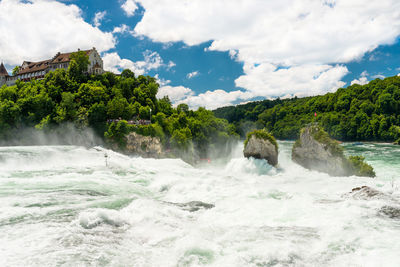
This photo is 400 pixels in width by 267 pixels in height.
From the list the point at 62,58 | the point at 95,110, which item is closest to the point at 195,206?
the point at 95,110

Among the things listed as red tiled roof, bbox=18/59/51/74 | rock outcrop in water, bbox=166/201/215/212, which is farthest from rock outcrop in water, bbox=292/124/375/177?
red tiled roof, bbox=18/59/51/74

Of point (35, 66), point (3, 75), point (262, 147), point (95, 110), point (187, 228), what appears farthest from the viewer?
point (35, 66)

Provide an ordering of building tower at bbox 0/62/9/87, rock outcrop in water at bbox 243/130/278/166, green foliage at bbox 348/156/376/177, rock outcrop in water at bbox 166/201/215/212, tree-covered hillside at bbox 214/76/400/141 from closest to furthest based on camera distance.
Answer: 1. rock outcrop in water at bbox 166/201/215/212
2. green foliage at bbox 348/156/376/177
3. rock outcrop in water at bbox 243/130/278/166
4. building tower at bbox 0/62/9/87
5. tree-covered hillside at bbox 214/76/400/141

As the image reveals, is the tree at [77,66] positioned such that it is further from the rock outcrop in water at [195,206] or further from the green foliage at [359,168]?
the green foliage at [359,168]

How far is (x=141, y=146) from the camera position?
43.3m

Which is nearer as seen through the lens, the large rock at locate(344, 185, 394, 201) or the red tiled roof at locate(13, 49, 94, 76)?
the large rock at locate(344, 185, 394, 201)

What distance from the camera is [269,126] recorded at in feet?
482

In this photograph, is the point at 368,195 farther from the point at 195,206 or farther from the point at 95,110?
the point at 95,110

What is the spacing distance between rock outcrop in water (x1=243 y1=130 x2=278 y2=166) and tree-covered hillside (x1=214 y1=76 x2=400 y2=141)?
73.9m

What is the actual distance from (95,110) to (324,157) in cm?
3892

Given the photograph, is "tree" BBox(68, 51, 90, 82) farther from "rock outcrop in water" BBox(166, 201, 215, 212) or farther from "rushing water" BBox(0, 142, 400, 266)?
"rock outcrop in water" BBox(166, 201, 215, 212)

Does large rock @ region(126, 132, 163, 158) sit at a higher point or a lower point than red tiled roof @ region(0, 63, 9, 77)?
lower

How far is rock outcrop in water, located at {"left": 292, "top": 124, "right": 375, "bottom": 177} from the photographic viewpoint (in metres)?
28.0

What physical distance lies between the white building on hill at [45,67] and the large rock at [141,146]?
104 ft
